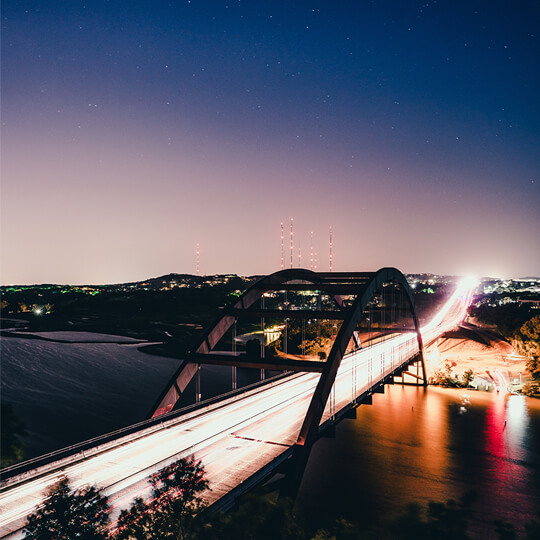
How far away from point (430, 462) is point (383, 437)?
6.28 metres

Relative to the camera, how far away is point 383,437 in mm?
39781

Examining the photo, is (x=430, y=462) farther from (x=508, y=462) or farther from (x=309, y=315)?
(x=309, y=315)

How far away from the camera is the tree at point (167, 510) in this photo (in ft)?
42.7

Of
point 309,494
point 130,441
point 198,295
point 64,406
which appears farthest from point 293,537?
point 198,295

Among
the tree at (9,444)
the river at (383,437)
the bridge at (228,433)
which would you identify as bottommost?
the river at (383,437)

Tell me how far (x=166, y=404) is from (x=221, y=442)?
8022mm

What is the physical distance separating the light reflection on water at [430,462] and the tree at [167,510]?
38.9 ft

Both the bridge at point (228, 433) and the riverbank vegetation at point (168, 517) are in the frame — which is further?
the bridge at point (228, 433)

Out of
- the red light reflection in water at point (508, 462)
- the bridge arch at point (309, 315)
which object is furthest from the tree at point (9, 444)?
the red light reflection in water at point (508, 462)

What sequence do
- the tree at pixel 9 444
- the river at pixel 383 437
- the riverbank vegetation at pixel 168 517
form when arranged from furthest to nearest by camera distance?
the river at pixel 383 437, the tree at pixel 9 444, the riverbank vegetation at pixel 168 517

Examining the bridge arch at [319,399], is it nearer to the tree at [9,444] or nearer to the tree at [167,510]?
the tree at [167,510]

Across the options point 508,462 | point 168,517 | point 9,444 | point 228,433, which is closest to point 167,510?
point 168,517

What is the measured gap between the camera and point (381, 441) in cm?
3859

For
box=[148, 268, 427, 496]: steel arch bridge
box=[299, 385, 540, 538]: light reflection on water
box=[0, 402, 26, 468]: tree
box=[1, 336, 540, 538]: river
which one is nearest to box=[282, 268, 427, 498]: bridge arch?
box=[148, 268, 427, 496]: steel arch bridge
